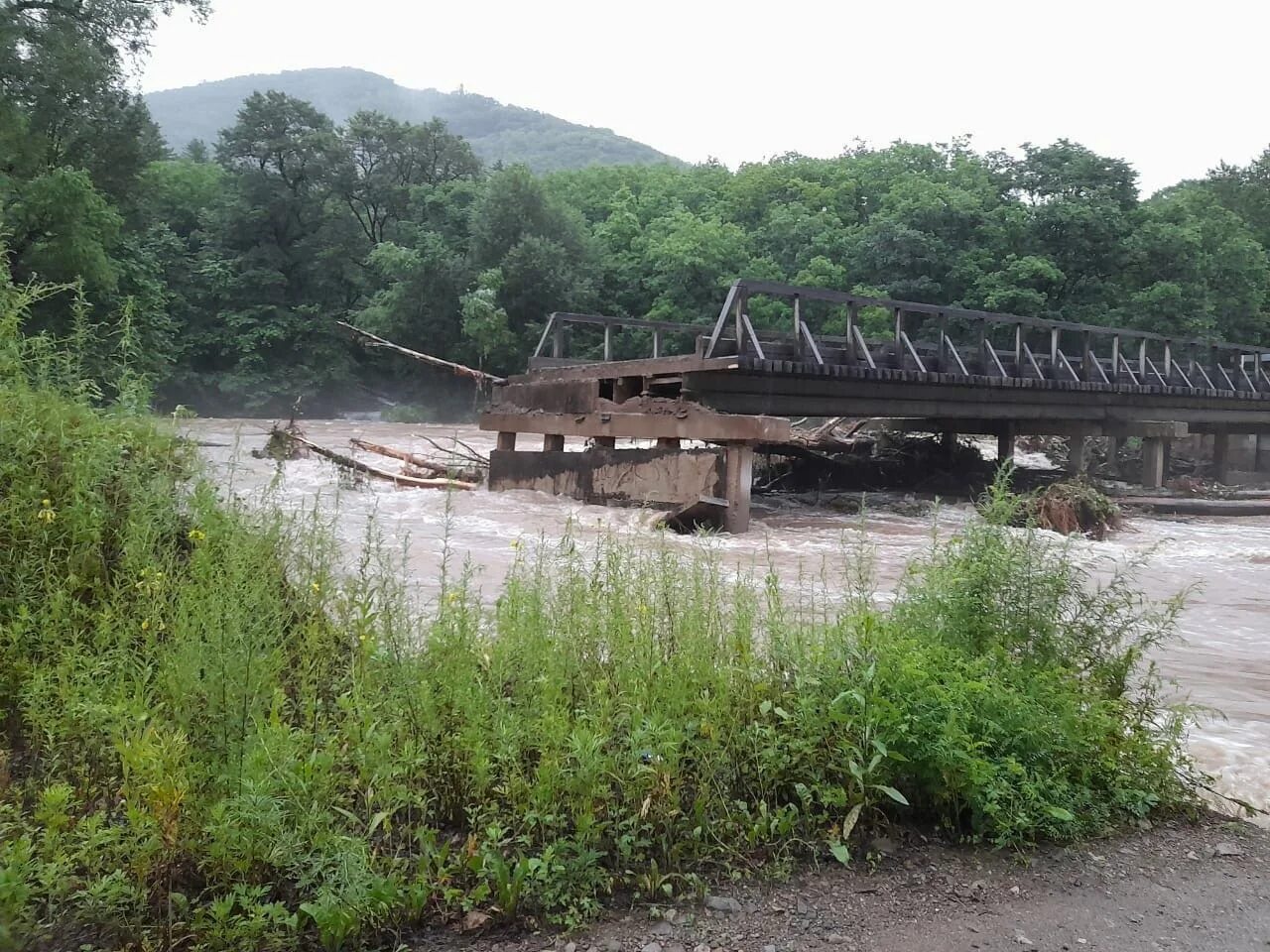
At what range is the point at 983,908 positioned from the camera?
3.08 m

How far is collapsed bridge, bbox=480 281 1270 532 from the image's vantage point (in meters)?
14.5

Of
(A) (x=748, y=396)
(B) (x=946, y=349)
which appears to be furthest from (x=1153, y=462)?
(A) (x=748, y=396)

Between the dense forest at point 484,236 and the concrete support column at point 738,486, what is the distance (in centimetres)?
1889

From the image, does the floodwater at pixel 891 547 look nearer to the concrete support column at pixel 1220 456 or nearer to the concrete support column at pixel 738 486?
the concrete support column at pixel 738 486

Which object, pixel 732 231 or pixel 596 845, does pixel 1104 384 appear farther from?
pixel 732 231

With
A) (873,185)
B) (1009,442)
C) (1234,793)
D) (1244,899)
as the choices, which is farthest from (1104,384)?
(873,185)

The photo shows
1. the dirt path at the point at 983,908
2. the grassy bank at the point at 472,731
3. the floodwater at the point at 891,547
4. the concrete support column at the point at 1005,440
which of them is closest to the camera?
the grassy bank at the point at 472,731

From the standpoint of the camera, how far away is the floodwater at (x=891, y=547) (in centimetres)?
535

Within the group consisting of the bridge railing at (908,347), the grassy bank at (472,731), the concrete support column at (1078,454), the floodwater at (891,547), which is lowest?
the floodwater at (891,547)

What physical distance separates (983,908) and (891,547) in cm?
1056

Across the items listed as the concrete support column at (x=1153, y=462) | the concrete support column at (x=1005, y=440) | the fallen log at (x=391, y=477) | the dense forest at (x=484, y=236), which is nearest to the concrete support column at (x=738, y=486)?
the fallen log at (x=391, y=477)

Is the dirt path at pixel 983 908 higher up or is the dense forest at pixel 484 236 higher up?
the dense forest at pixel 484 236

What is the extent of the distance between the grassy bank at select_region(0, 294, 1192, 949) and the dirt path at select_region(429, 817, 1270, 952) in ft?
0.38

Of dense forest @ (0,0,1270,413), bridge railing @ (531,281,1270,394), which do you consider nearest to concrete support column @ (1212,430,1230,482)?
bridge railing @ (531,281,1270,394)
